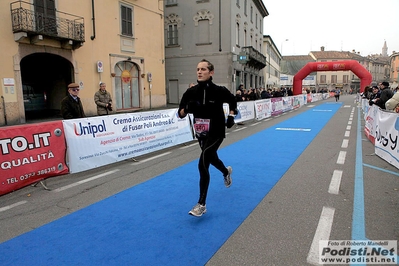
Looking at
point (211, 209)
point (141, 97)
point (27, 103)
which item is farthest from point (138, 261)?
point (141, 97)

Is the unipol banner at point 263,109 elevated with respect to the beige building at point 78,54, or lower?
lower

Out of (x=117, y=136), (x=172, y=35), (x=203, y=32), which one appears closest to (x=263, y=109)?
(x=117, y=136)

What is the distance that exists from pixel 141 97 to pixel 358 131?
52.4 feet

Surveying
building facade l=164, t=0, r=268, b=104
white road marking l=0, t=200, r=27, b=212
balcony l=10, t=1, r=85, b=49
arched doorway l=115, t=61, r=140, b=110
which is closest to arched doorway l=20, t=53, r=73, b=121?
balcony l=10, t=1, r=85, b=49

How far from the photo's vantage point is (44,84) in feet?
65.7

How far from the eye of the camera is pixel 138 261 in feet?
9.58

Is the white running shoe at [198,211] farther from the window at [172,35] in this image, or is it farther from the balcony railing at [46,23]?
the window at [172,35]

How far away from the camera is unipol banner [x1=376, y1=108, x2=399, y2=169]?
6.36m

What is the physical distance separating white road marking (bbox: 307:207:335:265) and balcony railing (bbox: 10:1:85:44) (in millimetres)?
15621

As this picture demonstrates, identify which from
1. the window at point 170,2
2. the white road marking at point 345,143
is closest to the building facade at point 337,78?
the window at point 170,2

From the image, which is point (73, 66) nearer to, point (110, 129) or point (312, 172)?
point (110, 129)

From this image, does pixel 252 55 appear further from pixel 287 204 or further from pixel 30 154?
pixel 287 204

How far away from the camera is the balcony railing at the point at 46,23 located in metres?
14.5

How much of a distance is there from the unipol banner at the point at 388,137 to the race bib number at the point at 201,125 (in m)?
4.57
